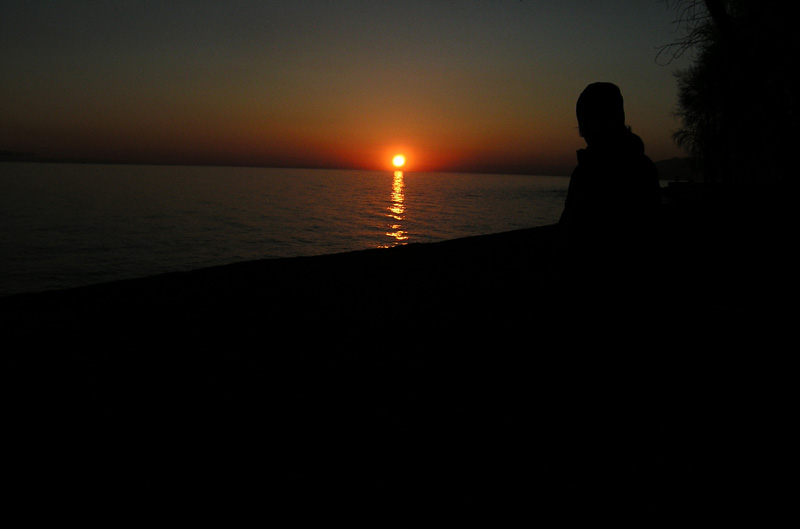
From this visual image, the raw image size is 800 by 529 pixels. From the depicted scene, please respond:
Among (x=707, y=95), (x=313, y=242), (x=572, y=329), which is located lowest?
(x=313, y=242)

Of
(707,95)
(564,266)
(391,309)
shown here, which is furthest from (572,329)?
(707,95)

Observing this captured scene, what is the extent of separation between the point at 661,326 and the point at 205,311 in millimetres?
7421

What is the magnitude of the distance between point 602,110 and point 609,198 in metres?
0.46

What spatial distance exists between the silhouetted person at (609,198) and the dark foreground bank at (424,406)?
0.11 m

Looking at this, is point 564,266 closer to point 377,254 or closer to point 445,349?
point 445,349

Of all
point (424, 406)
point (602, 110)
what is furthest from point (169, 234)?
point (602, 110)

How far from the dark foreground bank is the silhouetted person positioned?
0.11 metres

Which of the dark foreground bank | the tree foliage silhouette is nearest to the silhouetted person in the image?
the dark foreground bank

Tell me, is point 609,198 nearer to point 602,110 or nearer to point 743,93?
point 602,110

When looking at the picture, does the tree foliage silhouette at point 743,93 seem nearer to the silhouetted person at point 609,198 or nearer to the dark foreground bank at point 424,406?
the dark foreground bank at point 424,406

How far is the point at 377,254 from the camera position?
13.7m

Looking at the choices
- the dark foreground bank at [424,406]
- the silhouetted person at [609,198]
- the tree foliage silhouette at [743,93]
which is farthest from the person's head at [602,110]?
the tree foliage silhouette at [743,93]

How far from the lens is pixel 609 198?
2.32m

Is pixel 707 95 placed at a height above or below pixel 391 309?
above
